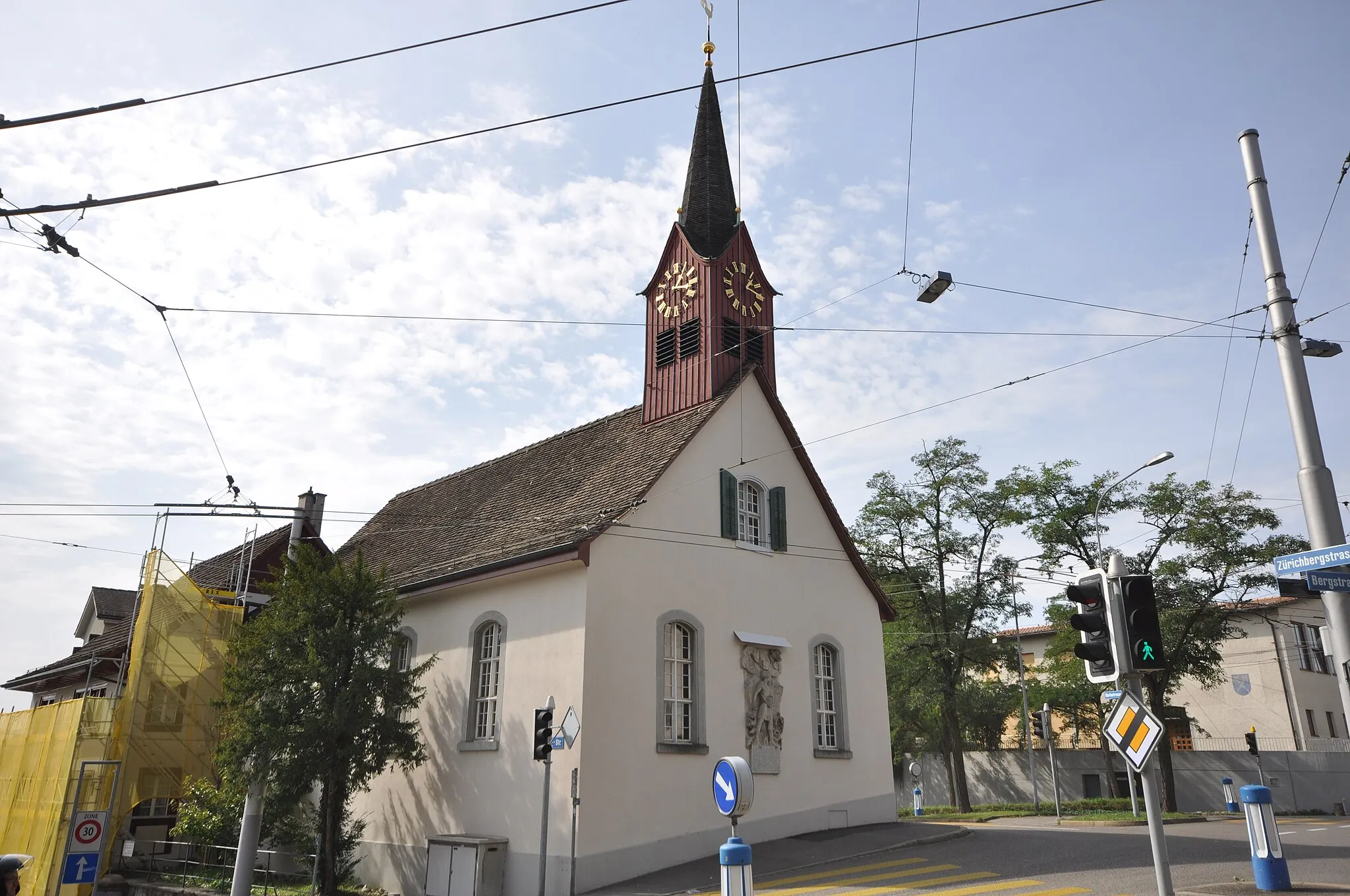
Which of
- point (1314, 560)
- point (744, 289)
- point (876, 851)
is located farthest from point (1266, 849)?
point (744, 289)

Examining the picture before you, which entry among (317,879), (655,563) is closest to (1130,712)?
(655,563)

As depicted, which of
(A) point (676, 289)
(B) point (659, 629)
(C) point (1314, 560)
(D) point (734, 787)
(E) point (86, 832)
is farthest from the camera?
(A) point (676, 289)

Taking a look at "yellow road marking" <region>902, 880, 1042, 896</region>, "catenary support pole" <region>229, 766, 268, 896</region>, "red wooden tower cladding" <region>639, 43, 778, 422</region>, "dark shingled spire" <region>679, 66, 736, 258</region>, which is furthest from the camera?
"dark shingled spire" <region>679, 66, 736, 258</region>

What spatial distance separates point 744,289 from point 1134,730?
54.5 feet

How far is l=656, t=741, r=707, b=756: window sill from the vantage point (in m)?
18.0

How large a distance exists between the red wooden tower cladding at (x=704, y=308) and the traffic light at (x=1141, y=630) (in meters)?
13.4

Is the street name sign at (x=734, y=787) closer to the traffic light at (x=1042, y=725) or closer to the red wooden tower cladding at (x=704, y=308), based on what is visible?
the red wooden tower cladding at (x=704, y=308)

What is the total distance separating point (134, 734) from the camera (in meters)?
20.8

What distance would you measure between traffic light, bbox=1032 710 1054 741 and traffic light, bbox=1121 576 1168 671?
2194 centimetres

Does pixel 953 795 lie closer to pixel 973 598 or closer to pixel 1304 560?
pixel 973 598

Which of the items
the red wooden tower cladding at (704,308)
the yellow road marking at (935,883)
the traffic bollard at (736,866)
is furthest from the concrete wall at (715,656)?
the traffic bollard at (736,866)

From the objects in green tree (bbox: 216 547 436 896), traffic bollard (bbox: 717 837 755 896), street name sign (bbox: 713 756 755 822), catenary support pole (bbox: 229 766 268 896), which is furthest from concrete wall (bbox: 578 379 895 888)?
traffic bollard (bbox: 717 837 755 896)

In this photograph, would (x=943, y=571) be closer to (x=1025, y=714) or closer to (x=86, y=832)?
(x=1025, y=714)

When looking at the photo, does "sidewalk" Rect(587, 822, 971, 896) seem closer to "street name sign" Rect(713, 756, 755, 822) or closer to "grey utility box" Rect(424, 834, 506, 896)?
"grey utility box" Rect(424, 834, 506, 896)
